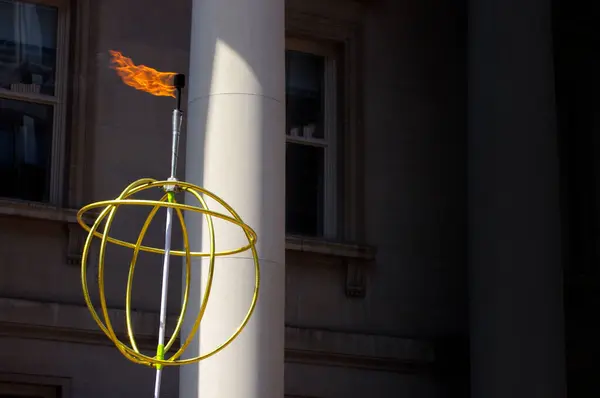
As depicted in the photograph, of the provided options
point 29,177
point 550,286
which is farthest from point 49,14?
point 550,286

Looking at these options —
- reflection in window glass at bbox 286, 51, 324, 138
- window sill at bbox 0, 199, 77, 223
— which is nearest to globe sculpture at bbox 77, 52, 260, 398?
window sill at bbox 0, 199, 77, 223

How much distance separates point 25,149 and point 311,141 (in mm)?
3658

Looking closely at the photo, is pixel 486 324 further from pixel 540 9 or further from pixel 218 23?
pixel 218 23

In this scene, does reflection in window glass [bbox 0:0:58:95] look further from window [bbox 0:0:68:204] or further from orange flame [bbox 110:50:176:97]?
orange flame [bbox 110:50:176:97]

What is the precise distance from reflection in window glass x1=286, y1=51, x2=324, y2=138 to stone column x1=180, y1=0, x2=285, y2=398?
505 centimetres

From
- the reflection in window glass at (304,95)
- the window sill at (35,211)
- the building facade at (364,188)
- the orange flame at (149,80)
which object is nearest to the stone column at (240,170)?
the building facade at (364,188)

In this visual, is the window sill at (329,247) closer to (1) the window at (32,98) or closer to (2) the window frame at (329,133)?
(2) the window frame at (329,133)

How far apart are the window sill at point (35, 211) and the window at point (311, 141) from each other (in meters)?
3.10

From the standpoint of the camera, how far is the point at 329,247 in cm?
1730

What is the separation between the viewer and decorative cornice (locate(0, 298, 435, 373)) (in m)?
15.3

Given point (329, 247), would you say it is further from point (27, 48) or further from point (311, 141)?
point (27, 48)

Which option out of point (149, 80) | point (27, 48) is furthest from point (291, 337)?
point (149, 80)

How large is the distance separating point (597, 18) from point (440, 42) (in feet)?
8.16

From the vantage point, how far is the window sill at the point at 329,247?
17.1 m
